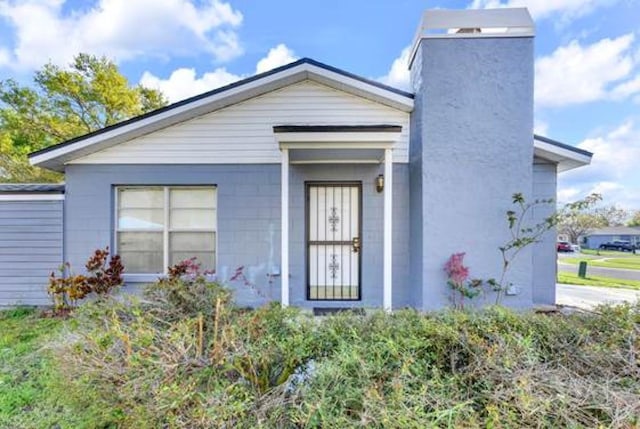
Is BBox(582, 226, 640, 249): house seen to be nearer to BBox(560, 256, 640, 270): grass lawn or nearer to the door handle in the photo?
BBox(560, 256, 640, 270): grass lawn

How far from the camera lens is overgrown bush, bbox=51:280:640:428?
5.81 feet

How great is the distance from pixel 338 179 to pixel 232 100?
2563 millimetres

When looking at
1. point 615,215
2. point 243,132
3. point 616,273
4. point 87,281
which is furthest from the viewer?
point 615,215

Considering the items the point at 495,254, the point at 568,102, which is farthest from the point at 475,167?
the point at 568,102

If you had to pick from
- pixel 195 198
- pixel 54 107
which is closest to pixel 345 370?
pixel 195 198

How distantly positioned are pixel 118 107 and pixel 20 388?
17.4 metres

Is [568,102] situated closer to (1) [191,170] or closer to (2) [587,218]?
(1) [191,170]

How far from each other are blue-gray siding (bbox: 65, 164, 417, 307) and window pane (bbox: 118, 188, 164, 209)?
0.69ft

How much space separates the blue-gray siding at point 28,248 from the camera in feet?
21.2

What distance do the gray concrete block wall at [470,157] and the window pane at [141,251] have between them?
520 centimetres

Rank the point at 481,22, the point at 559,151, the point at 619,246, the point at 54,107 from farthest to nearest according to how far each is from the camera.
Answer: the point at 619,246 → the point at 54,107 → the point at 559,151 → the point at 481,22

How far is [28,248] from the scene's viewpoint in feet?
21.3

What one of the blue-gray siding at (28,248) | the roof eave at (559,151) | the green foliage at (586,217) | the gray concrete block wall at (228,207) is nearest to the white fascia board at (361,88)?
the gray concrete block wall at (228,207)

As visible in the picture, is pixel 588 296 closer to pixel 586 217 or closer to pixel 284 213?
pixel 284 213
